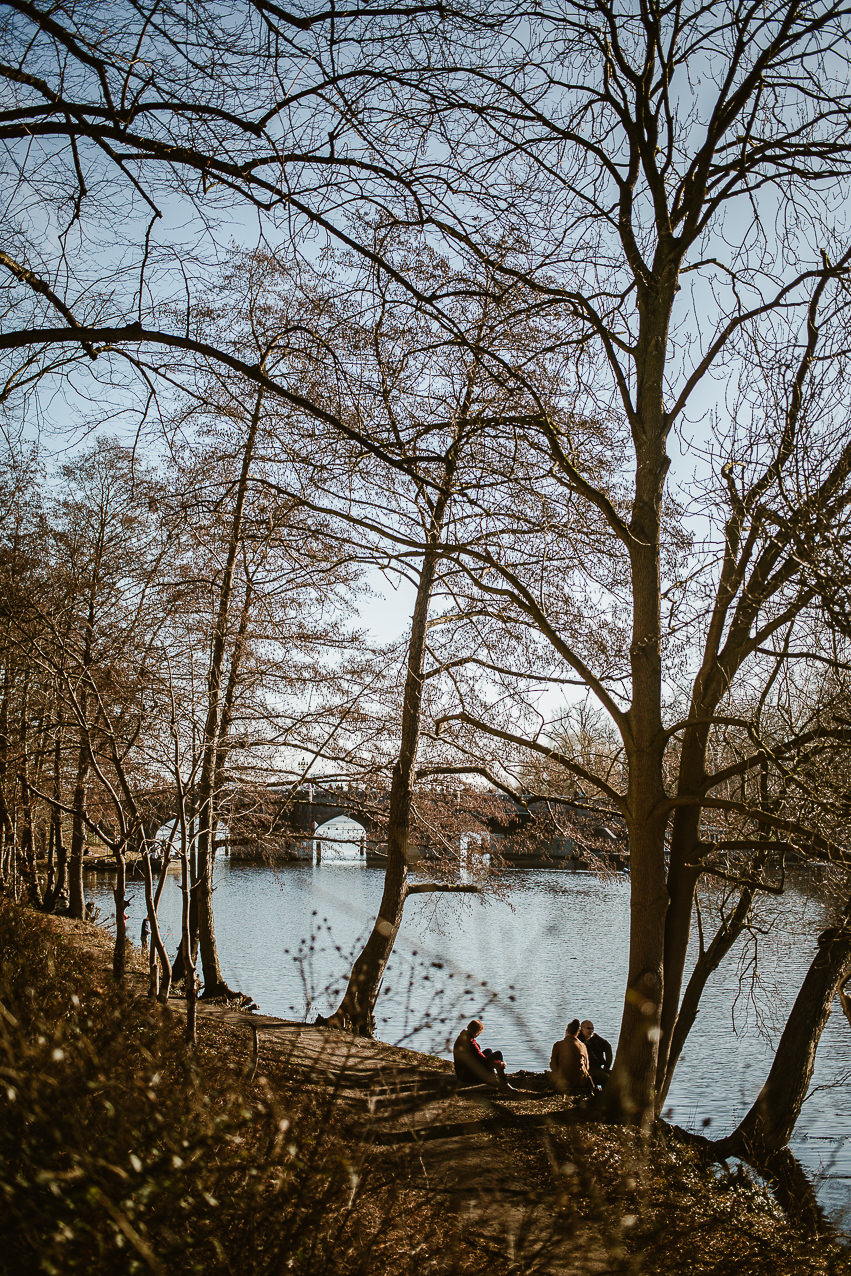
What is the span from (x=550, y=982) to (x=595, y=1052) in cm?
1015

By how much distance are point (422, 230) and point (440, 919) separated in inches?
517

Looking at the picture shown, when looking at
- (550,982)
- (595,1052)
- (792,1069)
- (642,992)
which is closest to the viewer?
(642,992)

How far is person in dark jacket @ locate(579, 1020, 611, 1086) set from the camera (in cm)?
1130

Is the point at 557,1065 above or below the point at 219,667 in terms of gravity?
below

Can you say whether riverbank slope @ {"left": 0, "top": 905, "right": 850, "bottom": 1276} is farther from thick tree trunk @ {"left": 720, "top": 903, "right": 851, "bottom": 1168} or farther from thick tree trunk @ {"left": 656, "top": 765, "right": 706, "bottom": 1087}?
thick tree trunk @ {"left": 720, "top": 903, "right": 851, "bottom": 1168}

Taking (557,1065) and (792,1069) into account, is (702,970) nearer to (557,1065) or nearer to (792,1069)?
(792,1069)

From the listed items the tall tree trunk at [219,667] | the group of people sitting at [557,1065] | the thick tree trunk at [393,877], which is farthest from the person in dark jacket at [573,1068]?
the tall tree trunk at [219,667]

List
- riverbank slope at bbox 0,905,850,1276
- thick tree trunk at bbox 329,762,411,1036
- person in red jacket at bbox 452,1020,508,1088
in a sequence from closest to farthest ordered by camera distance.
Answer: riverbank slope at bbox 0,905,850,1276, person in red jacket at bbox 452,1020,508,1088, thick tree trunk at bbox 329,762,411,1036

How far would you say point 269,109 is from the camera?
461 centimetres

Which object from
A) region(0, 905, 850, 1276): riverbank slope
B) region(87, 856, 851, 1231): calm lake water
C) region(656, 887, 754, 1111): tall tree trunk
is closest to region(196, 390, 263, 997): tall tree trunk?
region(87, 856, 851, 1231): calm lake water

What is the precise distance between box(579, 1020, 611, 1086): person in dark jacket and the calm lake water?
0.91m

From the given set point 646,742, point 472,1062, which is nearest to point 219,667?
point 472,1062

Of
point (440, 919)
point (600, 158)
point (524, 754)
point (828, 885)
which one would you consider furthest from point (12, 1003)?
point (440, 919)

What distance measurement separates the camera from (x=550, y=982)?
70.2ft
